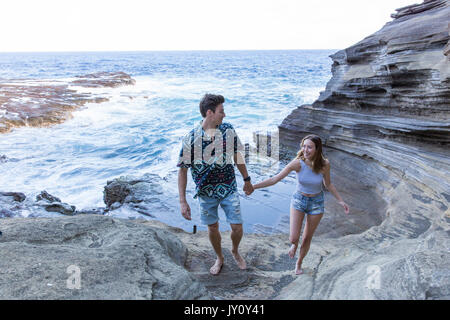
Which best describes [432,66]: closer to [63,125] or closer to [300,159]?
[300,159]

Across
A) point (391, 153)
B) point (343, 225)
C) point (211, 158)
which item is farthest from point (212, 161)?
point (391, 153)

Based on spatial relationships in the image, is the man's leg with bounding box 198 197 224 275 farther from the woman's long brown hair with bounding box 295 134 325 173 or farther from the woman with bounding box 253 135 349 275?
the woman's long brown hair with bounding box 295 134 325 173

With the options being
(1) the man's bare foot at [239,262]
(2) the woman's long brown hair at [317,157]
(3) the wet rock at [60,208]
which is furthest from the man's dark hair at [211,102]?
(3) the wet rock at [60,208]

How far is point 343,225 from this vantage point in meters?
5.64

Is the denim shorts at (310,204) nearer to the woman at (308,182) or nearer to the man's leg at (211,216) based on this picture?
the woman at (308,182)

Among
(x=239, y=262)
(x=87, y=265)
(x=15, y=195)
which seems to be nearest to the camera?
(x=87, y=265)

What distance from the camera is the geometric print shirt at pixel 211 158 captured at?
10.4 ft

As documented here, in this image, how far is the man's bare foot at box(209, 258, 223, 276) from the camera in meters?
3.59

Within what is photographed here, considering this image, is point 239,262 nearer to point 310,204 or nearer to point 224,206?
point 224,206

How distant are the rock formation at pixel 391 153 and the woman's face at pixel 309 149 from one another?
1019 millimetres

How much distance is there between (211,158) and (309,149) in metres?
0.93
